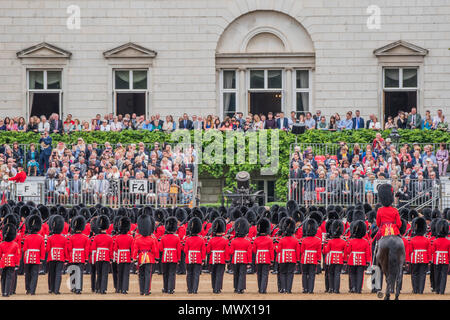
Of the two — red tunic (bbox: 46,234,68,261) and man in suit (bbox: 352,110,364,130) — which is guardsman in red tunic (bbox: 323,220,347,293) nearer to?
red tunic (bbox: 46,234,68,261)

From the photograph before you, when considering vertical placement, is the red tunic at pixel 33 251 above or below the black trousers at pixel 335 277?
above

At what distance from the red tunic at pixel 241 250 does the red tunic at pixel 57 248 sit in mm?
3358

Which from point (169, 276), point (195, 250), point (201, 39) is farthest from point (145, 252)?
point (201, 39)

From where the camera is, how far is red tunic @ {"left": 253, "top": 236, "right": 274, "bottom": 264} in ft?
73.6

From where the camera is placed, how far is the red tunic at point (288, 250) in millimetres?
22438

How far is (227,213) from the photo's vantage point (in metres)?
28.2

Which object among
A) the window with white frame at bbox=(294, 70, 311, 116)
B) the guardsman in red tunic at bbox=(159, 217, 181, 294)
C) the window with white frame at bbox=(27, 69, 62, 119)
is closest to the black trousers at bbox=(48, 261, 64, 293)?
the guardsman in red tunic at bbox=(159, 217, 181, 294)

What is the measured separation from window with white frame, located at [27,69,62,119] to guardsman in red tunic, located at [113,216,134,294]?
21236 mm

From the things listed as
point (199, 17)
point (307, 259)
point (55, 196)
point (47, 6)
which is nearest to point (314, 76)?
point (199, 17)

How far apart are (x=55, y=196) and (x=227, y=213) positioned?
698 cm

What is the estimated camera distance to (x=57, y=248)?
2234 cm

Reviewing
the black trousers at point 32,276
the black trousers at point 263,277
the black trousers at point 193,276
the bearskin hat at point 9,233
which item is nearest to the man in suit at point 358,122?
the black trousers at point 263,277

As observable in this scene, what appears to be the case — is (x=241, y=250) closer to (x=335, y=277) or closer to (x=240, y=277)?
(x=240, y=277)

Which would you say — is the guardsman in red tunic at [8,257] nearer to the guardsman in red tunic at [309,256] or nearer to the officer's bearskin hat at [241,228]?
the officer's bearskin hat at [241,228]
